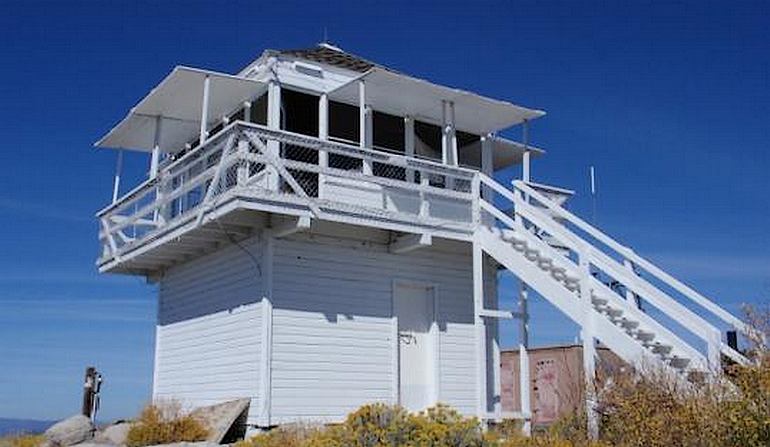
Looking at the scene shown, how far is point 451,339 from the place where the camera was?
1878cm

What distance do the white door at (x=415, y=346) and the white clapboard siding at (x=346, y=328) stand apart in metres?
0.23

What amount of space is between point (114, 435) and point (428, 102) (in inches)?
375

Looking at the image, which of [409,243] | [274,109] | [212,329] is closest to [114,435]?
[212,329]

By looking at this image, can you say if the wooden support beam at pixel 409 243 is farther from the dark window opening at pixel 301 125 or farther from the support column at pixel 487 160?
the support column at pixel 487 160

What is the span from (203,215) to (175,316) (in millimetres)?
5231

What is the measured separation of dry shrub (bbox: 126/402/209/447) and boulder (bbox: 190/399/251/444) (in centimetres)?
18

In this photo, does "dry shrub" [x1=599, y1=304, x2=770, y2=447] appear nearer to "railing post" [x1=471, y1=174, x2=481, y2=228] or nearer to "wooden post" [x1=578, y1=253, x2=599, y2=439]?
"wooden post" [x1=578, y1=253, x2=599, y2=439]

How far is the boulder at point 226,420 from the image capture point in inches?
597

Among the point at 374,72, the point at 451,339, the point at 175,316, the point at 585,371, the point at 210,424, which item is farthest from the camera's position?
the point at 175,316

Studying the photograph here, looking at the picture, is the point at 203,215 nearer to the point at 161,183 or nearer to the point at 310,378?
the point at 161,183

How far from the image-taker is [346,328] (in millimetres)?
17188

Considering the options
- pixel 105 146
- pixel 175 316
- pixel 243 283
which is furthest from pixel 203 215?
pixel 105 146

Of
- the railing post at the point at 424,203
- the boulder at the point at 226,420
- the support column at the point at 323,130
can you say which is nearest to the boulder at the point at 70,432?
the boulder at the point at 226,420

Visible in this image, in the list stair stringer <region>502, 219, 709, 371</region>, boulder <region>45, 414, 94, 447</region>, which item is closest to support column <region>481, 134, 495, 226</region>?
stair stringer <region>502, 219, 709, 371</region>
